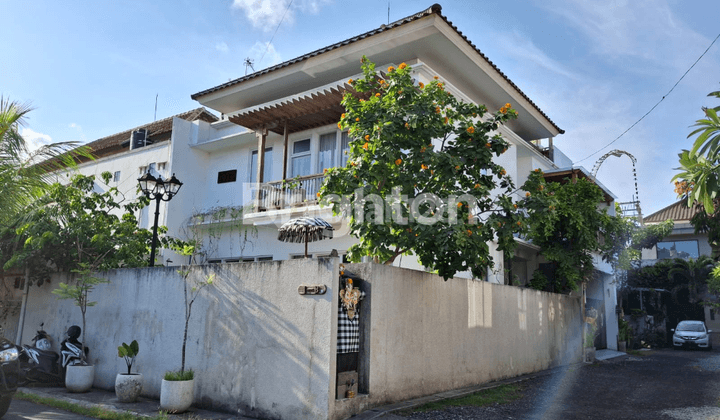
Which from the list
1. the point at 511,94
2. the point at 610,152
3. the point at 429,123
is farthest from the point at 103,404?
the point at 610,152

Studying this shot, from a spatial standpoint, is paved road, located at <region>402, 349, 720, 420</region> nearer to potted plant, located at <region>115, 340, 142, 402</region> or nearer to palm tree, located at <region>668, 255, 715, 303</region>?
potted plant, located at <region>115, 340, 142, 402</region>

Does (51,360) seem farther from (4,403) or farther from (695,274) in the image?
(695,274)

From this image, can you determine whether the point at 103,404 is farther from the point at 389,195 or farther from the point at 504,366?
the point at 504,366

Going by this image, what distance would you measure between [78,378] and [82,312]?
4.02 ft

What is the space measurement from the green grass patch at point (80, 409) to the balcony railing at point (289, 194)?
6485mm

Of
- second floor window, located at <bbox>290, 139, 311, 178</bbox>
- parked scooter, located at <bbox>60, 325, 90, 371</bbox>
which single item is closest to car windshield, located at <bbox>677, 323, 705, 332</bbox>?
second floor window, located at <bbox>290, 139, 311, 178</bbox>

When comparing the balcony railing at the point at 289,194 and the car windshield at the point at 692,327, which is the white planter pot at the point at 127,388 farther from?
the car windshield at the point at 692,327

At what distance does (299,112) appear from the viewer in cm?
1405

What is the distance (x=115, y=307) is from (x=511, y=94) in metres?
11.5

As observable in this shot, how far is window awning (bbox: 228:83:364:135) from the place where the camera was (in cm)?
1293

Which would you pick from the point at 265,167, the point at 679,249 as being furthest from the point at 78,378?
the point at 679,249

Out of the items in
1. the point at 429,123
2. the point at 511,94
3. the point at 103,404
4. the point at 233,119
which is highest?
→ the point at 511,94

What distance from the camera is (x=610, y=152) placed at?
20672mm

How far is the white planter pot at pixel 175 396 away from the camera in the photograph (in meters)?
7.77
